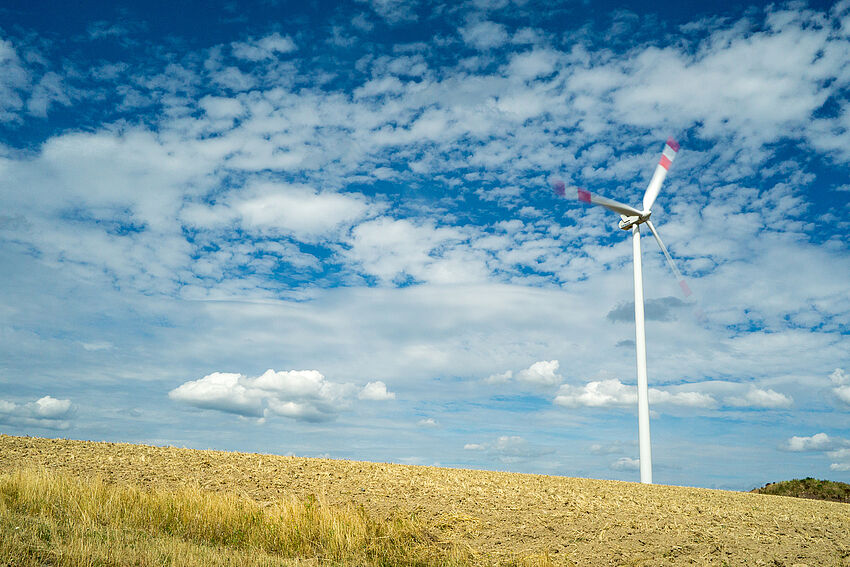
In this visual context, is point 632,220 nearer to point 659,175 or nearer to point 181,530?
point 659,175

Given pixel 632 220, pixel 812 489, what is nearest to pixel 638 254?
pixel 632 220

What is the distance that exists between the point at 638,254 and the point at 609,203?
3.70m

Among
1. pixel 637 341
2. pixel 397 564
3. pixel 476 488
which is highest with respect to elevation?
pixel 637 341

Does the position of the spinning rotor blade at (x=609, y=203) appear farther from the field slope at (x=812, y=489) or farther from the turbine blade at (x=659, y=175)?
the field slope at (x=812, y=489)

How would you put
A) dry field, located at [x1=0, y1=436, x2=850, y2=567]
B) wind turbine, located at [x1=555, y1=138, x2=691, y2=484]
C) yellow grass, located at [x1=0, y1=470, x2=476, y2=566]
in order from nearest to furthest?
yellow grass, located at [x1=0, y1=470, x2=476, y2=566]
dry field, located at [x1=0, y1=436, x2=850, y2=567]
wind turbine, located at [x1=555, y1=138, x2=691, y2=484]

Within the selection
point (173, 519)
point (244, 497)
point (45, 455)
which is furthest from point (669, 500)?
point (45, 455)

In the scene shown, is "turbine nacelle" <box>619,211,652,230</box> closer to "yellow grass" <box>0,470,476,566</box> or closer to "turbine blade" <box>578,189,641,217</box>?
"turbine blade" <box>578,189,641,217</box>

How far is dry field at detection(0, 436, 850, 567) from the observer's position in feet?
47.9

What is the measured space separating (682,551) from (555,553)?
2.92 m

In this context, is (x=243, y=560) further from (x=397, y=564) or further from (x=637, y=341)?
(x=637, y=341)

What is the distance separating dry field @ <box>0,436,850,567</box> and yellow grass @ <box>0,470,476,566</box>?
136 centimetres

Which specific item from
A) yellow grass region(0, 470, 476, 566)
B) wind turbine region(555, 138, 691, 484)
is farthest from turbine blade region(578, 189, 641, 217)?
yellow grass region(0, 470, 476, 566)

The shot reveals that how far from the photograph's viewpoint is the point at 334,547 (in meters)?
15.1

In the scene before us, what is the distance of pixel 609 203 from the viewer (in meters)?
39.6
